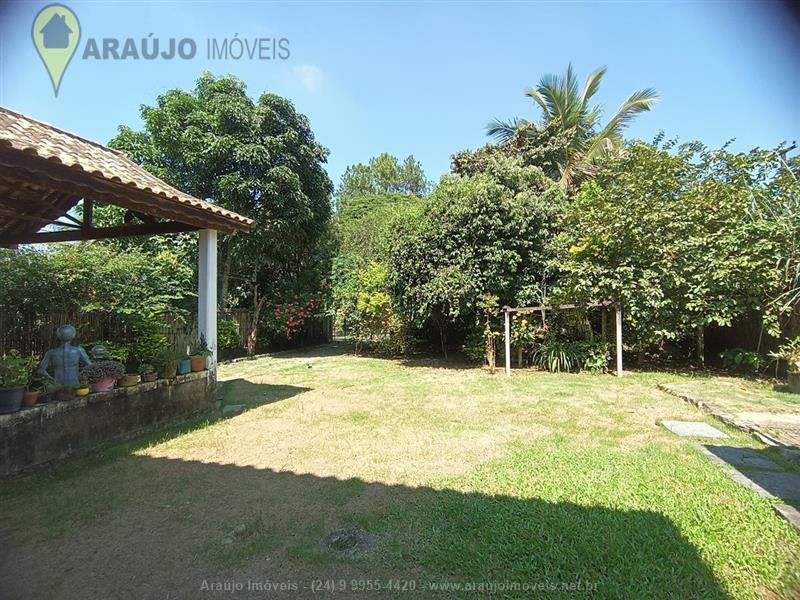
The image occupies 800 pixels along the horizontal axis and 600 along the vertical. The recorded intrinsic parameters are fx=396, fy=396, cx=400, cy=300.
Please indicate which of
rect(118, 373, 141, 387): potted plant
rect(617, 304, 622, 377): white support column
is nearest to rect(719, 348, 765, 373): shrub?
rect(617, 304, 622, 377): white support column

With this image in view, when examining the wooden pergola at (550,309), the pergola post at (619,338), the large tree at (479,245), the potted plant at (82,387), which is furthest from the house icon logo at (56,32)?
the pergola post at (619,338)

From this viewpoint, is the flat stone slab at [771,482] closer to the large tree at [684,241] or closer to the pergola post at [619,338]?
the pergola post at [619,338]

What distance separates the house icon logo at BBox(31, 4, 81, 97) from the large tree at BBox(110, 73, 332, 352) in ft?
24.3

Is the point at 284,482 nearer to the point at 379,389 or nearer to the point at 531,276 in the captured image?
the point at 379,389

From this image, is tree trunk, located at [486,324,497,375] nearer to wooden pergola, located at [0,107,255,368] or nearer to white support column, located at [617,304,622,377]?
white support column, located at [617,304,622,377]

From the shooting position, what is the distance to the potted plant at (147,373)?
15.6 ft

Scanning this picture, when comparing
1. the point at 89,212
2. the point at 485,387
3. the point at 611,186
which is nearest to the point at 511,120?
the point at 611,186

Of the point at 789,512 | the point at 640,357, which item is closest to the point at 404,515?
the point at 789,512

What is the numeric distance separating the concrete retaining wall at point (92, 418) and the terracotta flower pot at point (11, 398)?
0.06m

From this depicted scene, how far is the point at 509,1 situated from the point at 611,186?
209 inches

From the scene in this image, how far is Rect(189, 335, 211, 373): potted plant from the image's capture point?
5438 millimetres

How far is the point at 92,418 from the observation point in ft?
13.3

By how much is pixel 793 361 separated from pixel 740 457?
4.24m

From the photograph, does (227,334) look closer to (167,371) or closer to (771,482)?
(167,371)
